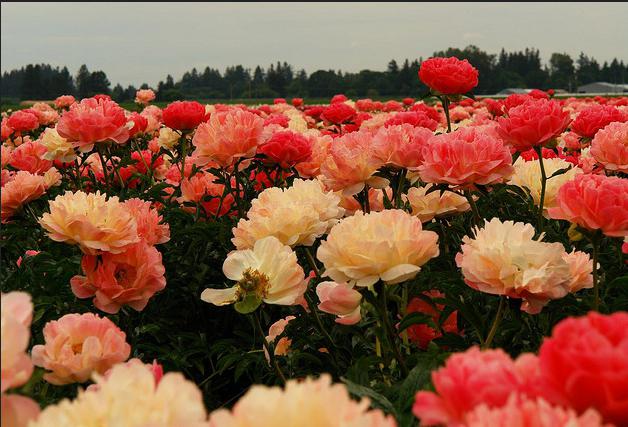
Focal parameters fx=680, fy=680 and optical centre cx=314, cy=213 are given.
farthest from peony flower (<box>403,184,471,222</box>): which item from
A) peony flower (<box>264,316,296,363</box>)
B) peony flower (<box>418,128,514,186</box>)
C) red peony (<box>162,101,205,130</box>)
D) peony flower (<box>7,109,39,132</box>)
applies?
peony flower (<box>7,109,39,132</box>)

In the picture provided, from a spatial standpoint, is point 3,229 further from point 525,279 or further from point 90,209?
point 525,279

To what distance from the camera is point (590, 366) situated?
550 mm

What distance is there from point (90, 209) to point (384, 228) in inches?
29.3

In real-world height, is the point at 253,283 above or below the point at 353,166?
below

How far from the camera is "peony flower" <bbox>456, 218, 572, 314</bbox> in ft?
3.94

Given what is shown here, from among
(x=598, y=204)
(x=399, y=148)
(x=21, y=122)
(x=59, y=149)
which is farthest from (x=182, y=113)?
(x=21, y=122)

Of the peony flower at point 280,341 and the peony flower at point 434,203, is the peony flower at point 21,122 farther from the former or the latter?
the peony flower at point 434,203

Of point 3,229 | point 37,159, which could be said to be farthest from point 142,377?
point 37,159

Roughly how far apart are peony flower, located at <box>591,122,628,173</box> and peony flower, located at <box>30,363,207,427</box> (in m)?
1.86

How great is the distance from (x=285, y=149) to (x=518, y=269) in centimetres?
125

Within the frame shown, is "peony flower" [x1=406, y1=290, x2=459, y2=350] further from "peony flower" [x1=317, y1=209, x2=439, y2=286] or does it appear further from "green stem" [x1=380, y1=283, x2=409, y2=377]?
"peony flower" [x1=317, y1=209, x2=439, y2=286]

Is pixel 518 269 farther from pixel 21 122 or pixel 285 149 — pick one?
pixel 21 122

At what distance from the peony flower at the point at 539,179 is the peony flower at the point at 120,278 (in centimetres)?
110

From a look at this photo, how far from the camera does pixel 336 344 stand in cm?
165
